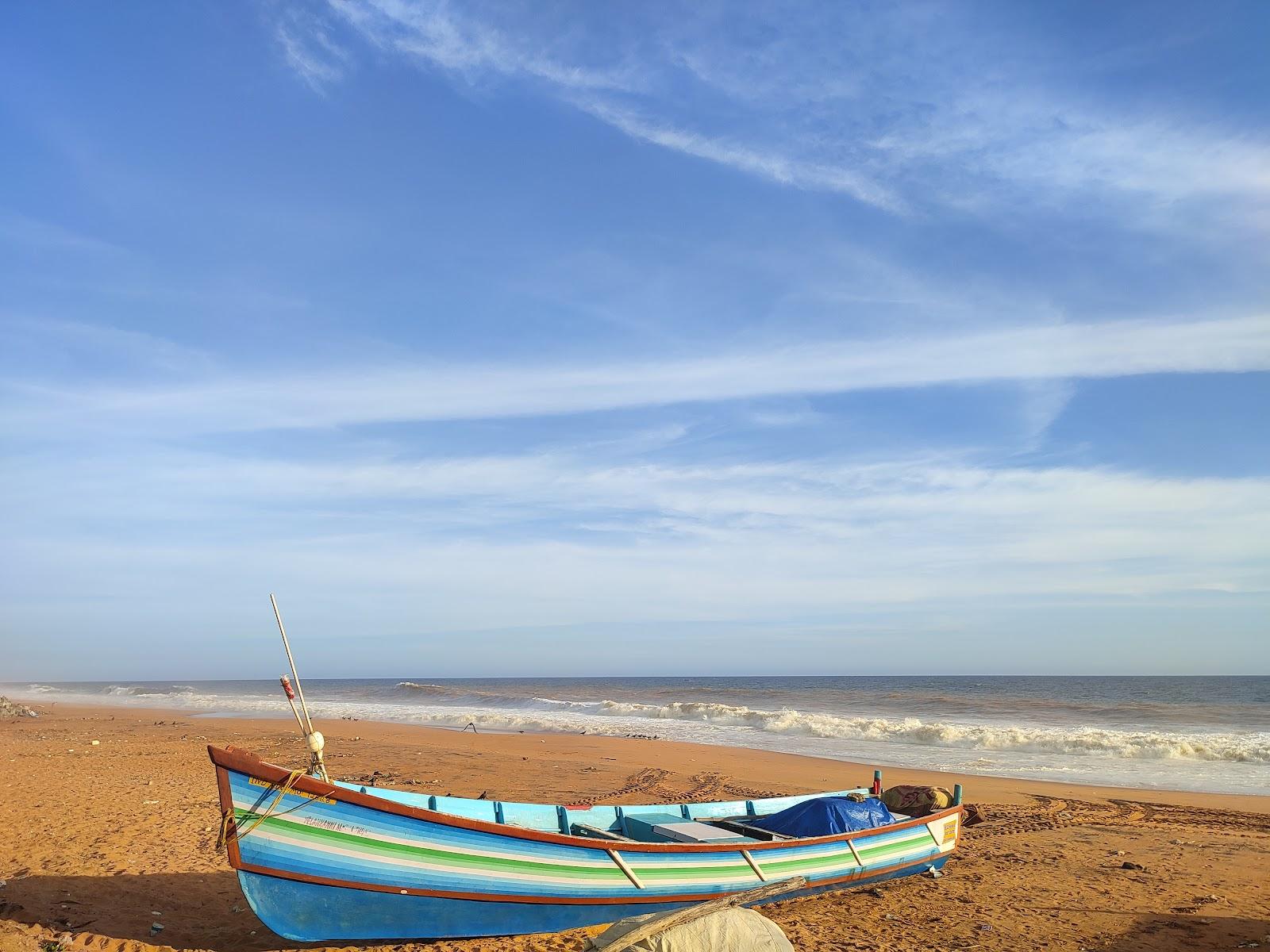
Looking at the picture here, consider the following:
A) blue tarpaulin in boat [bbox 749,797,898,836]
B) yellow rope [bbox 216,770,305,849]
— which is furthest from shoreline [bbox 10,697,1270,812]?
yellow rope [bbox 216,770,305,849]

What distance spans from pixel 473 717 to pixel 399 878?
30722 millimetres

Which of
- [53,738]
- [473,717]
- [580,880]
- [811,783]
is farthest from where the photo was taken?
[473,717]

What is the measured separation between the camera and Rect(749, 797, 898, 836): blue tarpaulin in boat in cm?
952

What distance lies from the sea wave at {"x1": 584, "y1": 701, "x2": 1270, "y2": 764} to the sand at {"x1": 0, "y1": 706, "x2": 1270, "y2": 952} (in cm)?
677

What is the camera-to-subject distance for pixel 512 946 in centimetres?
713

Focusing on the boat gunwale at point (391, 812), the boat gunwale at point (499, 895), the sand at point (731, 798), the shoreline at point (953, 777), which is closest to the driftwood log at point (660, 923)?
the boat gunwale at point (499, 895)

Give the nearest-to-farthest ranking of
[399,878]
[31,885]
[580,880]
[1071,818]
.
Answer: [399,878]
[580,880]
[31,885]
[1071,818]

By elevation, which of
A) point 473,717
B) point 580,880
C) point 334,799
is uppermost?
point 334,799

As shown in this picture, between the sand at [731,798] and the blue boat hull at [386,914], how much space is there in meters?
0.16

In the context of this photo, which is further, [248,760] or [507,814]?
[507,814]

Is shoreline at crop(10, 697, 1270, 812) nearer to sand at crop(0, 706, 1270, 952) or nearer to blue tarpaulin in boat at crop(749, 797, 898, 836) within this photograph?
sand at crop(0, 706, 1270, 952)

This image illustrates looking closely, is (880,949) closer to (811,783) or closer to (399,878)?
(399,878)

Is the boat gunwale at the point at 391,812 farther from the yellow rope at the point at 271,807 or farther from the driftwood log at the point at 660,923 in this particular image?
the driftwood log at the point at 660,923

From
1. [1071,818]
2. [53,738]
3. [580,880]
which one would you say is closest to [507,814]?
[580,880]
